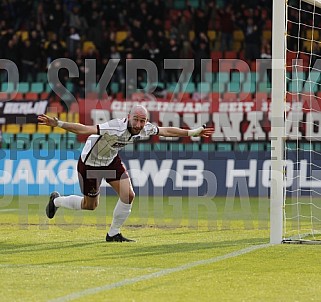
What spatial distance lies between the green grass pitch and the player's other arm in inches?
56.8

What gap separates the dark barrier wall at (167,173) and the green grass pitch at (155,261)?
13.0ft

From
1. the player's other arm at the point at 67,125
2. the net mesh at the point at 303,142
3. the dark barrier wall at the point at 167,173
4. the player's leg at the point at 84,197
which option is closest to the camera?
the player's other arm at the point at 67,125

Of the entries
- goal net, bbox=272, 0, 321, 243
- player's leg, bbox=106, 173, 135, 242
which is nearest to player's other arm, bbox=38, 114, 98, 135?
player's leg, bbox=106, 173, 135, 242

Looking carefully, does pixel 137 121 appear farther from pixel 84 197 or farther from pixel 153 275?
pixel 153 275

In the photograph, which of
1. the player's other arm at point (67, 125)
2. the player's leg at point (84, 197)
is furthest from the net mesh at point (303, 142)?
the player's other arm at point (67, 125)

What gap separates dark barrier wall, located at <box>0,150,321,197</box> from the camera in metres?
21.0

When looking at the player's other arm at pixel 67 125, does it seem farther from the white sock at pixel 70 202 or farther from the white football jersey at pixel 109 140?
the white sock at pixel 70 202

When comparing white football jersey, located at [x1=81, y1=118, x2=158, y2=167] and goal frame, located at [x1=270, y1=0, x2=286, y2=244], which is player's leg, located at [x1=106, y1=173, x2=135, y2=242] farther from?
goal frame, located at [x1=270, y1=0, x2=286, y2=244]

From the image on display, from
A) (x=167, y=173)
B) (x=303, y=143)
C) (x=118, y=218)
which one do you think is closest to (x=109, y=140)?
(x=118, y=218)

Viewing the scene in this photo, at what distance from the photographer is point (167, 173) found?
2128cm

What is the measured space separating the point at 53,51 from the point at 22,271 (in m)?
17.9

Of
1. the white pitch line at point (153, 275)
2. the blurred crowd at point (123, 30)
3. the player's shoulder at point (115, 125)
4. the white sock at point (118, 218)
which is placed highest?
the blurred crowd at point (123, 30)

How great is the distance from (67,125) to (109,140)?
127 centimetres

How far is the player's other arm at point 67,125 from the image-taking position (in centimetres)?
1051
